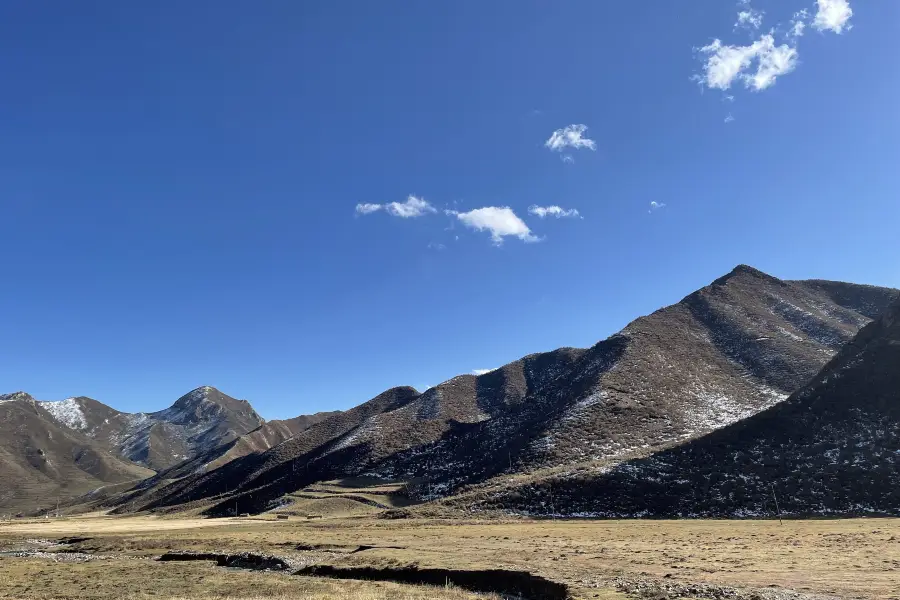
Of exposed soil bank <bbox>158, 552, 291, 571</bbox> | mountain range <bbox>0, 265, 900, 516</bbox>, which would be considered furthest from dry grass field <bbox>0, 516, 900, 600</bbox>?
mountain range <bbox>0, 265, 900, 516</bbox>

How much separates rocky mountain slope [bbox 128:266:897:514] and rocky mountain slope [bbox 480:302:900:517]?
1403 cm

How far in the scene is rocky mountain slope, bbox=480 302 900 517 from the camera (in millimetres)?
72062

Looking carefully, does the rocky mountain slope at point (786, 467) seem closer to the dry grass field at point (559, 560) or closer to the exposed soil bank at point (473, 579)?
the dry grass field at point (559, 560)

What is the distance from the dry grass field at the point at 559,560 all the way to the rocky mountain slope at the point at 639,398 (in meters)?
55.4

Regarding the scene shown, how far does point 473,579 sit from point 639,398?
106m

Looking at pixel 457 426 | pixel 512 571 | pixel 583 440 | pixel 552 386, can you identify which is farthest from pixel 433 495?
pixel 512 571

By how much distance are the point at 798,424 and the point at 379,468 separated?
360 feet

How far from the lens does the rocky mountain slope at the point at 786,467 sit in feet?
236

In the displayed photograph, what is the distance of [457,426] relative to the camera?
192250 mm

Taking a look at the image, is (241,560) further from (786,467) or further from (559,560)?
(786,467)

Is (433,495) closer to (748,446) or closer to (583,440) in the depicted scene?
(583,440)

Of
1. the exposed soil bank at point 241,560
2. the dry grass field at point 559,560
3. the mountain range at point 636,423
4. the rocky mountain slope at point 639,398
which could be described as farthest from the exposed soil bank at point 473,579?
the rocky mountain slope at point 639,398

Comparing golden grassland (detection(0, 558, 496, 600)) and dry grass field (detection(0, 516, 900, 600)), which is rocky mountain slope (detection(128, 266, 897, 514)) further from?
golden grassland (detection(0, 558, 496, 600))

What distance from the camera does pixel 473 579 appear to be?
3072cm
